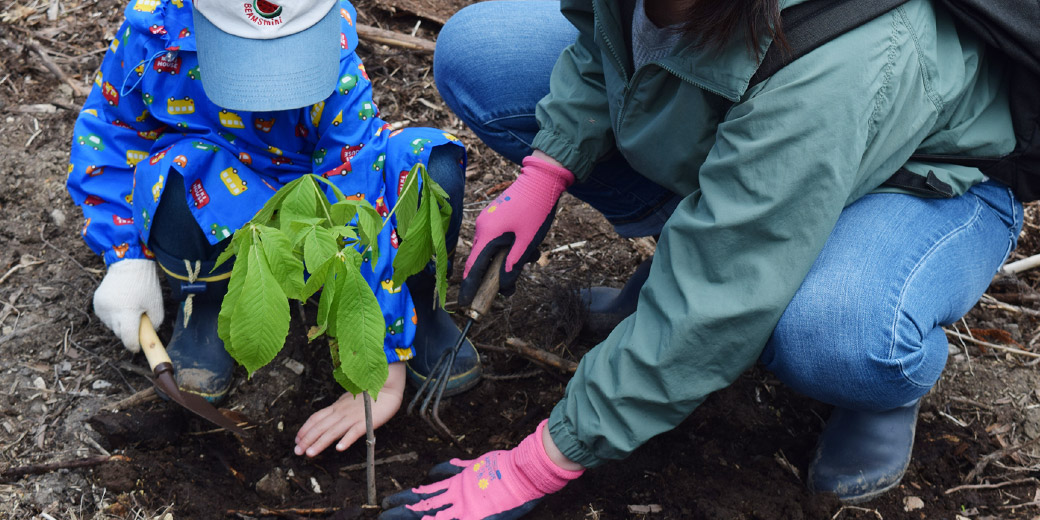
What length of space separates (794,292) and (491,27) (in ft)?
3.55

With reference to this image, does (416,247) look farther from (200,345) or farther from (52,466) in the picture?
(52,466)

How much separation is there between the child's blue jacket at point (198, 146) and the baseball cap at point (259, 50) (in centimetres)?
21

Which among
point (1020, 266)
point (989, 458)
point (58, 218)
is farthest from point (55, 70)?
point (1020, 266)

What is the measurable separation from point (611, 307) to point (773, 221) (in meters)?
0.94

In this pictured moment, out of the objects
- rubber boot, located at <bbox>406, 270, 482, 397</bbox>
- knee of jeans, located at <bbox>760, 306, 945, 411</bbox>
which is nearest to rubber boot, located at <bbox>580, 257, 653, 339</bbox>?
rubber boot, located at <bbox>406, 270, 482, 397</bbox>

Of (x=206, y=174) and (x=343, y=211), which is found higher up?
(x=343, y=211)

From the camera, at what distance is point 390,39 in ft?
10.00

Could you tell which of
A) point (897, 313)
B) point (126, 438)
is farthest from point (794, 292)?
point (126, 438)

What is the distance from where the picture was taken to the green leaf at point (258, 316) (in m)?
1.08

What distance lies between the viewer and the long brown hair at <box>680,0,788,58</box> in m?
1.21

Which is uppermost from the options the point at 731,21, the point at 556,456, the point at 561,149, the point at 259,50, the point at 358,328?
the point at 731,21

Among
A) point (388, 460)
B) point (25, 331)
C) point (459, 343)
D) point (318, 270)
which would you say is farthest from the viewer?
point (25, 331)

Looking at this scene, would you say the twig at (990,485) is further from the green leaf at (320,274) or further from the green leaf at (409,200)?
the green leaf at (320,274)

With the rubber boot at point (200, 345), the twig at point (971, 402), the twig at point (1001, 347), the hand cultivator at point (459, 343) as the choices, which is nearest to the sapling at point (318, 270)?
the hand cultivator at point (459, 343)
